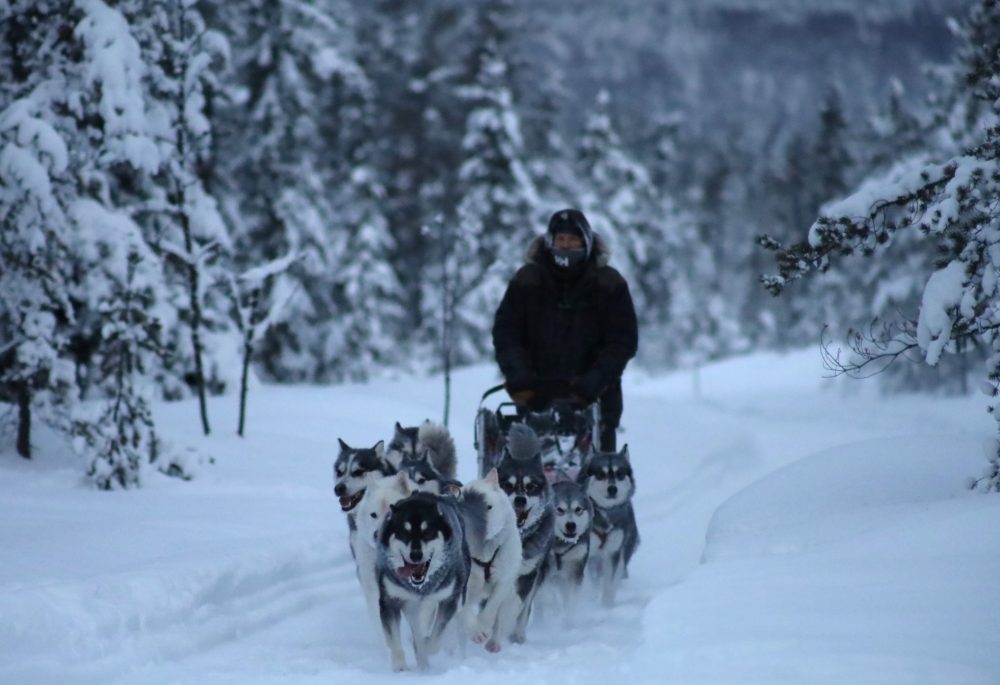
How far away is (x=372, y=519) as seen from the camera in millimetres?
6348

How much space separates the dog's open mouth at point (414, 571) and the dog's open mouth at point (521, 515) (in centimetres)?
106

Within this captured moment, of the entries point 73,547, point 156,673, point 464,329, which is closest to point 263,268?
point 73,547

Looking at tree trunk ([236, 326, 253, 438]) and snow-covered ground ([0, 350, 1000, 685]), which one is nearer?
snow-covered ground ([0, 350, 1000, 685])

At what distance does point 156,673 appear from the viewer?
564cm

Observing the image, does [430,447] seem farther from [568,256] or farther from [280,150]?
[280,150]

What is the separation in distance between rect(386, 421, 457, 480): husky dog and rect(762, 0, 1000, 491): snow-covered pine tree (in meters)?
2.79

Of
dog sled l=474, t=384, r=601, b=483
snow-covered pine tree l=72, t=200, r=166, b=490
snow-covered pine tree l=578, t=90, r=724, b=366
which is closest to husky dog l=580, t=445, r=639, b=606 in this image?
dog sled l=474, t=384, r=601, b=483

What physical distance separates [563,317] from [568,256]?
0.50 meters

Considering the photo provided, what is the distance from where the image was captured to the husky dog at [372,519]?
6.31 metres

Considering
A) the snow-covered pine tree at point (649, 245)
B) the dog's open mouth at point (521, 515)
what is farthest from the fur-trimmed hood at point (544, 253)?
the snow-covered pine tree at point (649, 245)

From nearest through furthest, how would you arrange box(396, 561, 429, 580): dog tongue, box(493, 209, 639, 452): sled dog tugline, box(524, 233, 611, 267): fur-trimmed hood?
1. box(396, 561, 429, 580): dog tongue
2. box(493, 209, 639, 452): sled dog tugline
3. box(524, 233, 611, 267): fur-trimmed hood

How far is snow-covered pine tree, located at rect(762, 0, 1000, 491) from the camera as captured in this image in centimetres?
681

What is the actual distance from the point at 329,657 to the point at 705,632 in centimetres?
238

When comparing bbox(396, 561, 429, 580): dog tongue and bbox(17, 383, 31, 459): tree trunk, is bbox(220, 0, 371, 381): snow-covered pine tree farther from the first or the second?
bbox(396, 561, 429, 580): dog tongue
